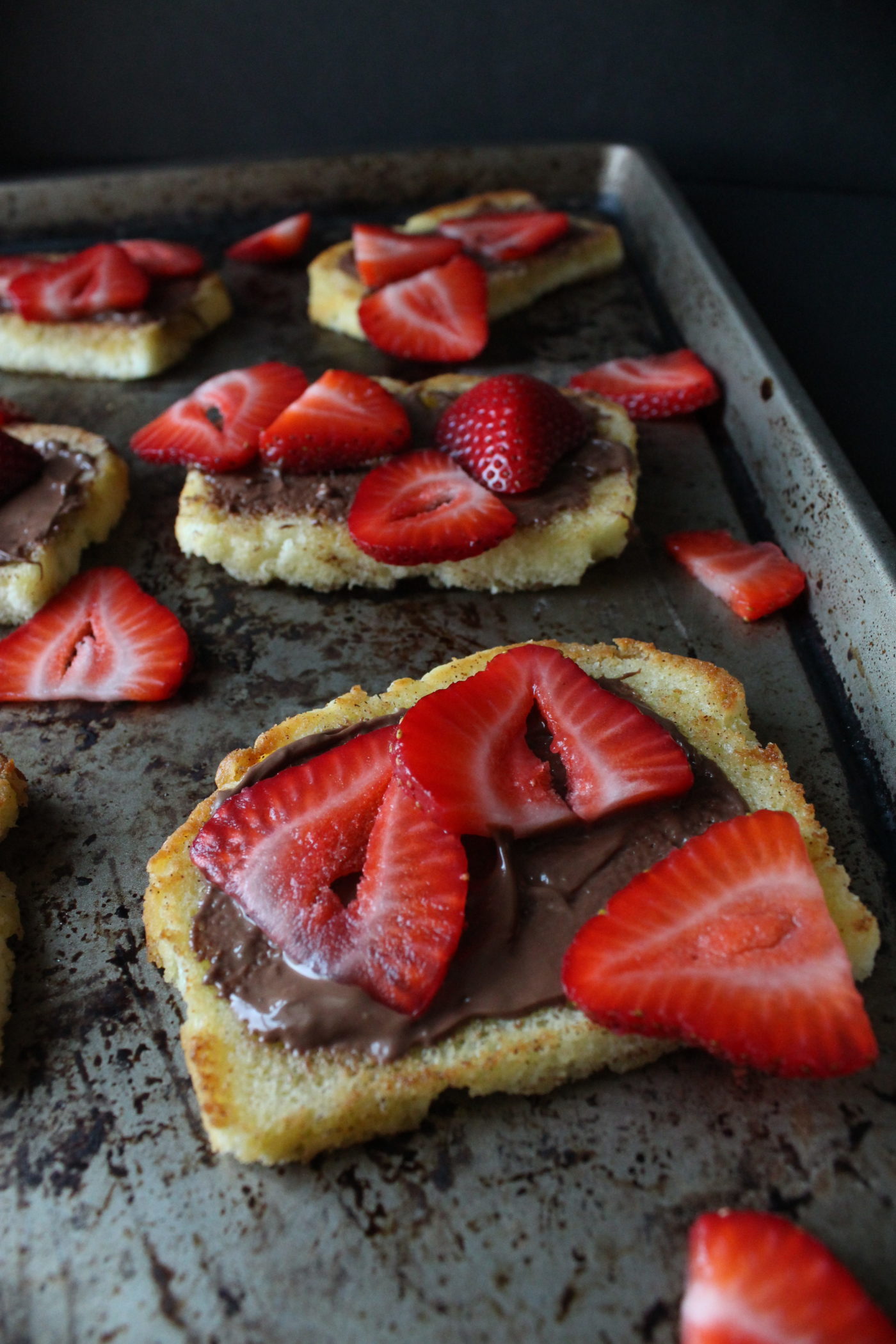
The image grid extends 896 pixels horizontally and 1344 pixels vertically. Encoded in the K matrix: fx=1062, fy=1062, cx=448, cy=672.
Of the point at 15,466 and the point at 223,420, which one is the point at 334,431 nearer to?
the point at 223,420

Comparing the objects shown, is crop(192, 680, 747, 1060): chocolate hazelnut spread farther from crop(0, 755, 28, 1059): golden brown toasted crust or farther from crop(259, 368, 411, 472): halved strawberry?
crop(259, 368, 411, 472): halved strawberry

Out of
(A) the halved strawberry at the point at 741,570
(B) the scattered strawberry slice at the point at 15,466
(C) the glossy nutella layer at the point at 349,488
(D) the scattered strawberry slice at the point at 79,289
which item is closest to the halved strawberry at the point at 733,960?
(A) the halved strawberry at the point at 741,570

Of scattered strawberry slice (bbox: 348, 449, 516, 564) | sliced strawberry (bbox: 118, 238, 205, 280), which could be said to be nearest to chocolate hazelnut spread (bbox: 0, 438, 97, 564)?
scattered strawberry slice (bbox: 348, 449, 516, 564)

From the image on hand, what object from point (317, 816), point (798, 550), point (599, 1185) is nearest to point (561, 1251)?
point (599, 1185)

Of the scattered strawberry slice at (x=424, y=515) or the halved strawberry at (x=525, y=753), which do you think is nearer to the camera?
the halved strawberry at (x=525, y=753)

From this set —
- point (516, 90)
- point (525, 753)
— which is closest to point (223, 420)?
point (525, 753)

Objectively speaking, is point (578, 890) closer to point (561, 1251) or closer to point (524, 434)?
point (561, 1251)

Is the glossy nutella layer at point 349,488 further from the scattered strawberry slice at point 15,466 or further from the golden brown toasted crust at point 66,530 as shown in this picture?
the scattered strawberry slice at point 15,466
